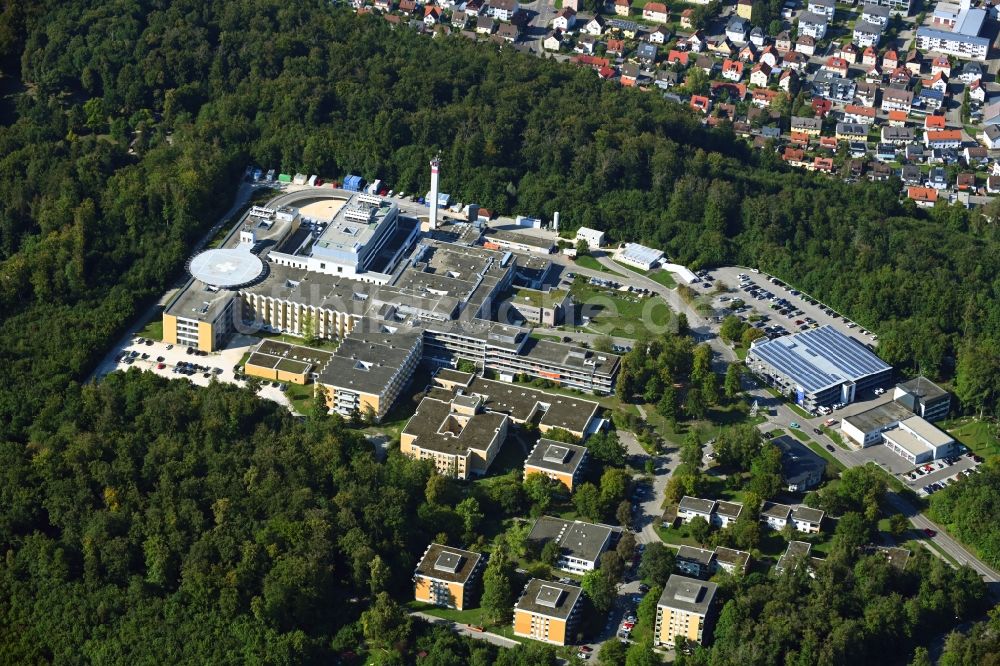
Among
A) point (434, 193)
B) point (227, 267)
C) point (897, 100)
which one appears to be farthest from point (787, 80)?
point (227, 267)

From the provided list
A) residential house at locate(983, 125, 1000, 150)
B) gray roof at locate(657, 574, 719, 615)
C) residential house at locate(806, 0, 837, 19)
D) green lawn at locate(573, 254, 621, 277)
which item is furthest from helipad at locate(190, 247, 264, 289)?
residential house at locate(806, 0, 837, 19)

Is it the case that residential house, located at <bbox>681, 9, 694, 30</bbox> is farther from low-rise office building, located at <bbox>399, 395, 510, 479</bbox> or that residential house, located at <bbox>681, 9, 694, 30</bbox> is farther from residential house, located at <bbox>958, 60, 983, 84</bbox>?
low-rise office building, located at <bbox>399, 395, 510, 479</bbox>

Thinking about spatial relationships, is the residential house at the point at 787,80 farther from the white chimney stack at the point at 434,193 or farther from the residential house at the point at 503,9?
the white chimney stack at the point at 434,193

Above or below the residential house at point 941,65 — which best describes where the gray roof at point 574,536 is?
below

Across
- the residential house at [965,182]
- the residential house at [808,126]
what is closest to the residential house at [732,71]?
the residential house at [808,126]

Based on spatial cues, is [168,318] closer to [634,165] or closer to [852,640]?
[634,165]

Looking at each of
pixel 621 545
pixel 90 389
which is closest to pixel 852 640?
pixel 621 545
